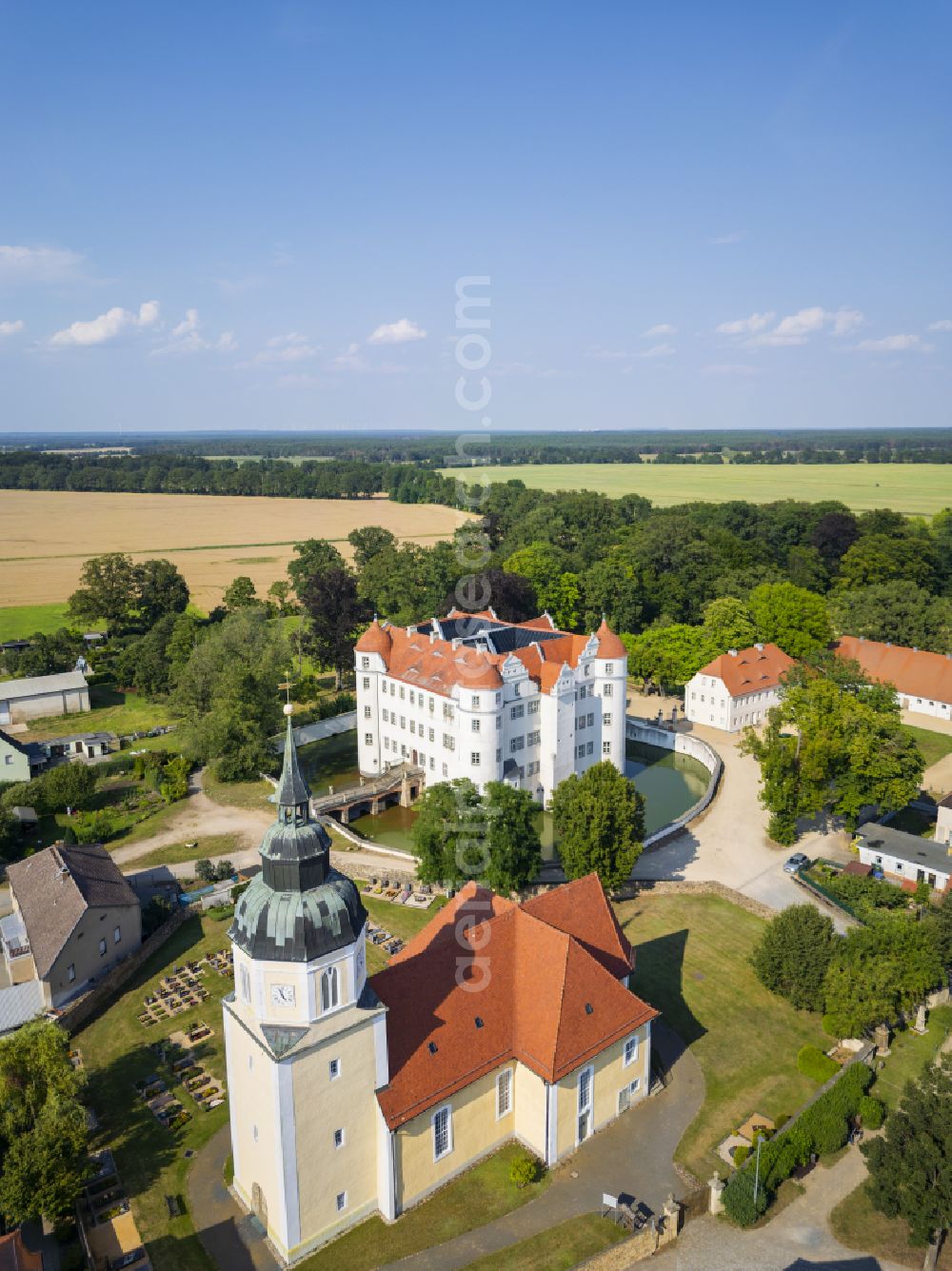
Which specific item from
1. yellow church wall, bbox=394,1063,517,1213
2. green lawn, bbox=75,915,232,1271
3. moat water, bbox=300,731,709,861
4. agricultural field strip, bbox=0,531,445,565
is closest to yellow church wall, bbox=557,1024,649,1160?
yellow church wall, bbox=394,1063,517,1213

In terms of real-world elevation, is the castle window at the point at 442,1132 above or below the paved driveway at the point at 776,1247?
above

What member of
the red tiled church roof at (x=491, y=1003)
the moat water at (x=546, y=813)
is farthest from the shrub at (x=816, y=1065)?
the moat water at (x=546, y=813)

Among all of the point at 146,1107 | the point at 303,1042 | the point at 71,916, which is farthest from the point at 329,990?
the point at 71,916

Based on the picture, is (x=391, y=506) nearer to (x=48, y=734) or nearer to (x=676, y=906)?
(x=48, y=734)

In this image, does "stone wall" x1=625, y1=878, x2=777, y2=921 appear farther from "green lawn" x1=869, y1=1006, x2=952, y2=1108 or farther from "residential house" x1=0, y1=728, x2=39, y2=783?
"residential house" x1=0, y1=728, x2=39, y2=783

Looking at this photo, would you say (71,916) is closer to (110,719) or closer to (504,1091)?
(504,1091)

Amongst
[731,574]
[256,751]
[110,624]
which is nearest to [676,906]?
[256,751]

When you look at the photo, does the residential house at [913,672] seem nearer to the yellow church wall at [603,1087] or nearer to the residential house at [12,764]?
the yellow church wall at [603,1087]
